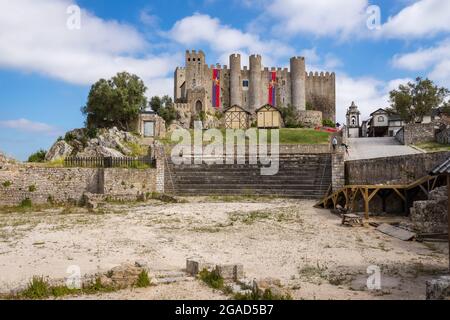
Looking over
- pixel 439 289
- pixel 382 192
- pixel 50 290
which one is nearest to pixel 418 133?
pixel 382 192

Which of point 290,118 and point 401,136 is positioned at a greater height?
point 290,118

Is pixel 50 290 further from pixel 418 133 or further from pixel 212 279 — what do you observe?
pixel 418 133

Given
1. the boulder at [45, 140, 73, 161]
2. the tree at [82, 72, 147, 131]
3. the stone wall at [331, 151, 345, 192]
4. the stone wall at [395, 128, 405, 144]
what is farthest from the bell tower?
the boulder at [45, 140, 73, 161]

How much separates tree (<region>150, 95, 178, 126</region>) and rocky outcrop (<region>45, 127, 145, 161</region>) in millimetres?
15200

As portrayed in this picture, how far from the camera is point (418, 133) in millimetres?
34750

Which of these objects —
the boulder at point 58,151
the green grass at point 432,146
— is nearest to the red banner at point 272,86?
the green grass at point 432,146

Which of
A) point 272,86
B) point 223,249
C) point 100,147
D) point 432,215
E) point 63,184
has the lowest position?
point 223,249

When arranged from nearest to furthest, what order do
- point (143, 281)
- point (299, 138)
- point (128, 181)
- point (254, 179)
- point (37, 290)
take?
point (37, 290)
point (143, 281)
point (128, 181)
point (254, 179)
point (299, 138)

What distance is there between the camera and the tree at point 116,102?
147ft

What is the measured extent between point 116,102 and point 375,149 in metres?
26.6

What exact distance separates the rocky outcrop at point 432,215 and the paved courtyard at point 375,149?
47.6 ft

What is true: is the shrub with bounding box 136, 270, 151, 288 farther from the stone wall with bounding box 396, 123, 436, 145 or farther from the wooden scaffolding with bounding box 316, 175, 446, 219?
the stone wall with bounding box 396, 123, 436, 145

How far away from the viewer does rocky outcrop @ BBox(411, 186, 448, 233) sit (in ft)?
44.5
